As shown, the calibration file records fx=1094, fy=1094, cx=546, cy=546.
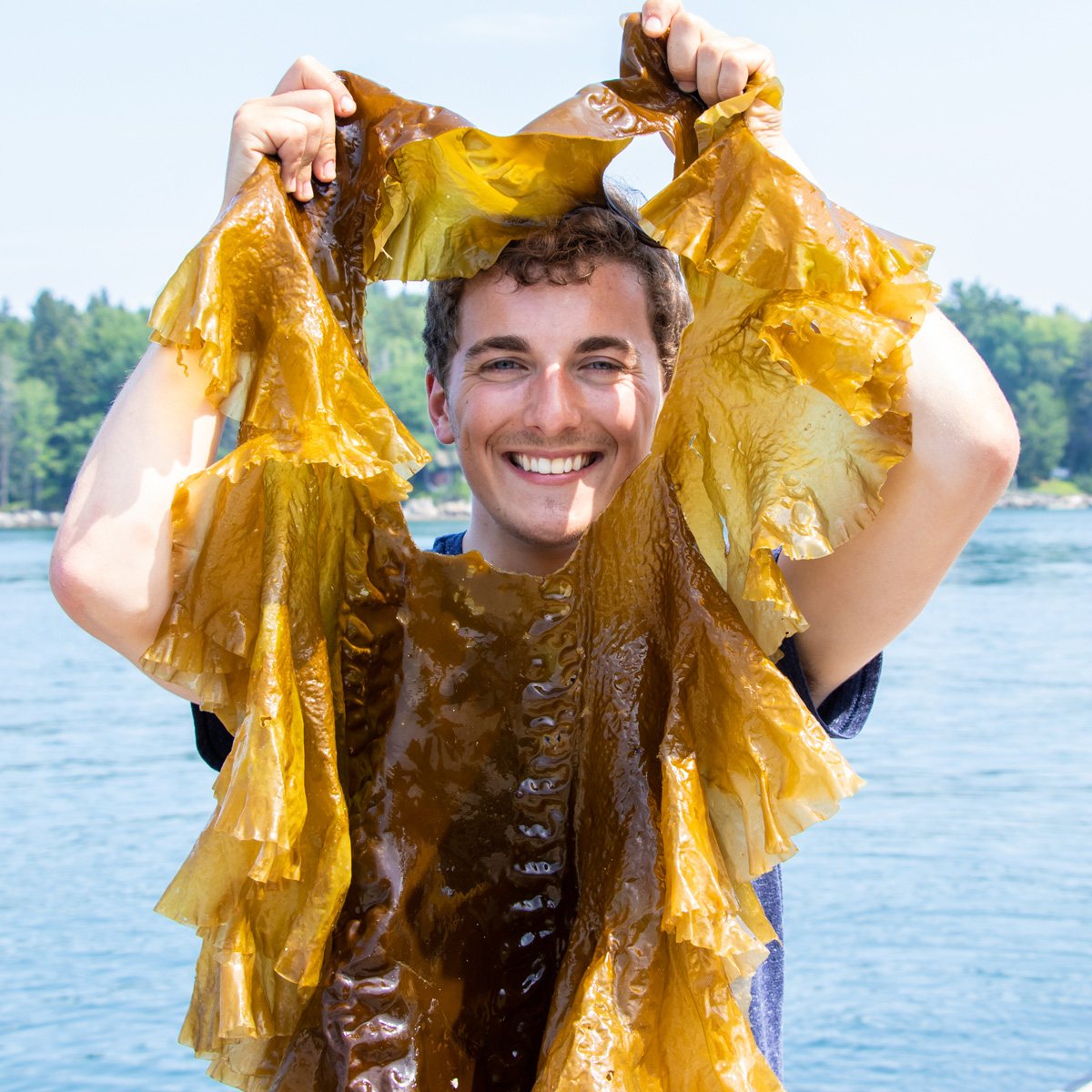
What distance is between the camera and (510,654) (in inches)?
72.0

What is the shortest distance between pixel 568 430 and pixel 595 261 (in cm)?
32

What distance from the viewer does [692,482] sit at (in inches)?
69.9

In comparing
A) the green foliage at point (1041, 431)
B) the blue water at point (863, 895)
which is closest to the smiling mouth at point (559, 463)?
the blue water at point (863, 895)

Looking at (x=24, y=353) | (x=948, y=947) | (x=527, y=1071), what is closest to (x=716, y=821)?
(x=527, y=1071)

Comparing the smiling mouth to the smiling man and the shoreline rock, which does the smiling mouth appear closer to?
the smiling man

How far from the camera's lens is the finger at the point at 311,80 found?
5.76 ft

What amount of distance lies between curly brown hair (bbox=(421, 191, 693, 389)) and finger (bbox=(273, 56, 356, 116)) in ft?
1.47

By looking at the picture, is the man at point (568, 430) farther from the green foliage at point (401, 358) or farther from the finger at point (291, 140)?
the green foliage at point (401, 358)

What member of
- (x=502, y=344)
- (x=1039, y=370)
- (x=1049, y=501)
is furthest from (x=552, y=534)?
(x=1039, y=370)

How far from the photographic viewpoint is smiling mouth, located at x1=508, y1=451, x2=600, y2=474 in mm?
2148

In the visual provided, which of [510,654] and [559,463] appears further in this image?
[559,463]

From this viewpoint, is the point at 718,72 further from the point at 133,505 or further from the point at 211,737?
the point at 211,737

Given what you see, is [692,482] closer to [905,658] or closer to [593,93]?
[593,93]

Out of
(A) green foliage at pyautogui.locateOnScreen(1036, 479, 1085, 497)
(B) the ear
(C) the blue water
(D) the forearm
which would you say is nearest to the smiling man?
(B) the ear
